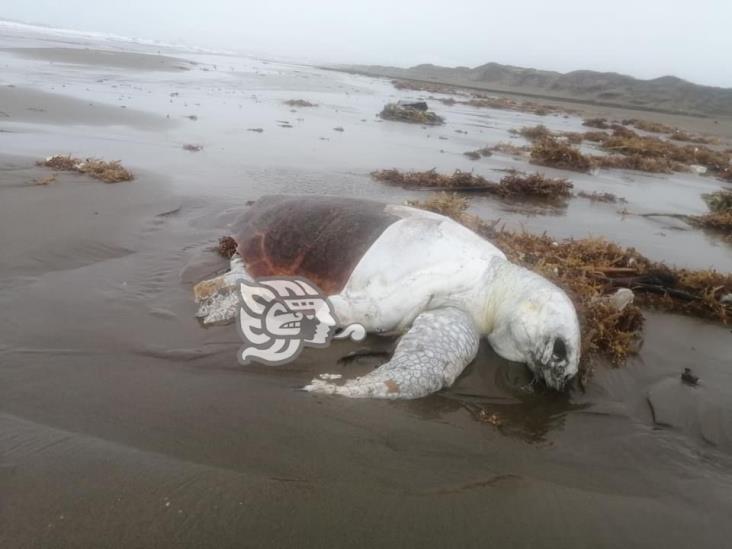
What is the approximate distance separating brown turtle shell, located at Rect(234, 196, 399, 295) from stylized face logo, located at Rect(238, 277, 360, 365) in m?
0.11

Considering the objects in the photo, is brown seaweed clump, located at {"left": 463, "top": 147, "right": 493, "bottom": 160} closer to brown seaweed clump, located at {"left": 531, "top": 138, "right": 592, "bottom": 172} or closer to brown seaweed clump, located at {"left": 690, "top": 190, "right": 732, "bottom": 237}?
brown seaweed clump, located at {"left": 531, "top": 138, "right": 592, "bottom": 172}

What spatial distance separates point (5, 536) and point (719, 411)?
3.43 m

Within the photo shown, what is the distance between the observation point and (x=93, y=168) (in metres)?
6.13

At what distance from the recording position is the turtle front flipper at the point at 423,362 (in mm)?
2590

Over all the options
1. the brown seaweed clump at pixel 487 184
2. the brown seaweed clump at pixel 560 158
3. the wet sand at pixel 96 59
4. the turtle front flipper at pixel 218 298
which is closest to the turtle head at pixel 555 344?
the turtle front flipper at pixel 218 298

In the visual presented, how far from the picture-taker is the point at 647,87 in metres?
40.7

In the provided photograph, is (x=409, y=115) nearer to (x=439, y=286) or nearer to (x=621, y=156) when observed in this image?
(x=621, y=156)

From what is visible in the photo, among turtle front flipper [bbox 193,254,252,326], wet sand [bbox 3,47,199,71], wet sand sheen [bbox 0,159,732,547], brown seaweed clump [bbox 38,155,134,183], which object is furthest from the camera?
wet sand [bbox 3,47,199,71]

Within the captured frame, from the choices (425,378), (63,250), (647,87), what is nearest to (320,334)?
(425,378)

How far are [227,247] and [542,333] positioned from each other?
2.83 m

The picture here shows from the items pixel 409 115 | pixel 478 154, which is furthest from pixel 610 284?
pixel 409 115

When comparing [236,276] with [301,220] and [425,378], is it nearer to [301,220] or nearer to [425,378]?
[301,220]

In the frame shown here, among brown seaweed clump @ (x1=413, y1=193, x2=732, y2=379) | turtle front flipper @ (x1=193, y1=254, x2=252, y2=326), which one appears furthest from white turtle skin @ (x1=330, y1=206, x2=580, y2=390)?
turtle front flipper @ (x1=193, y1=254, x2=252, y2=326)

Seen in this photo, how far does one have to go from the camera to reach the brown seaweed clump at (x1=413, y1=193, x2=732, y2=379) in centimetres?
346
